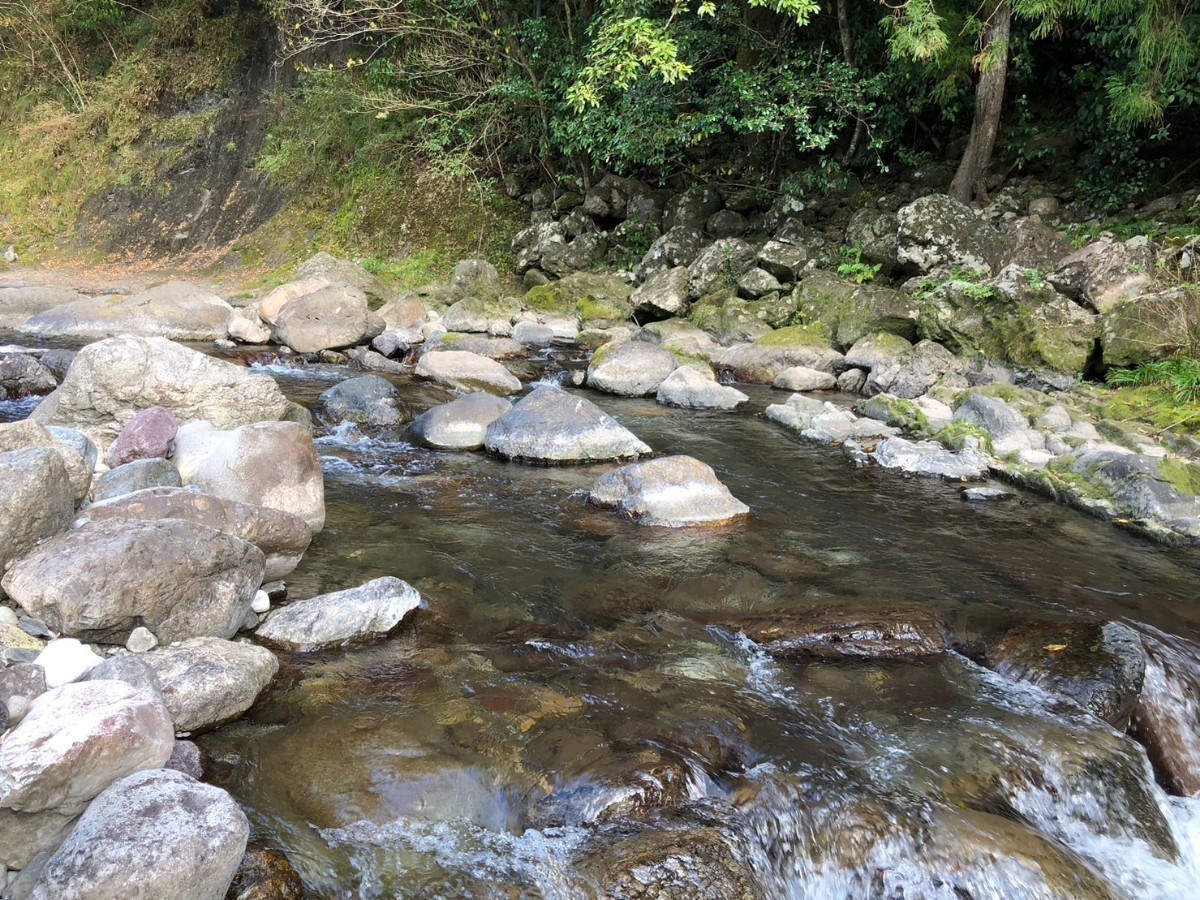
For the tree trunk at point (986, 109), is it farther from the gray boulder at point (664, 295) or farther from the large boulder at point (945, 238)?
the gray boulder at point (664, 295)

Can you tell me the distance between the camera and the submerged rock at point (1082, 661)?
3.93m

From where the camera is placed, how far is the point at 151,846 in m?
2.35

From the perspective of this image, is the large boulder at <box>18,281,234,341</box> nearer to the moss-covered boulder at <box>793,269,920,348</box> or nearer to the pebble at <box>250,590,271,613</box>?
the moss-covered boulder at <box>793,269,920,348</box>

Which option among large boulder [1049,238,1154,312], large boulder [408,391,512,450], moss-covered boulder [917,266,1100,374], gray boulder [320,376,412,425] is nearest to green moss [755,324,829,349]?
moss-covered boulder [917,266,1100,374]

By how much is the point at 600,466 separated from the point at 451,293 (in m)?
9.25

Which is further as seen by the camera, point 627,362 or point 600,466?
point 627,362

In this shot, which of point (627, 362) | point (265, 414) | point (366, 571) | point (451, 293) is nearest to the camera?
point (366, 571)

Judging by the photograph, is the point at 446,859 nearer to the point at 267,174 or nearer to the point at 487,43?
the point at 487,43

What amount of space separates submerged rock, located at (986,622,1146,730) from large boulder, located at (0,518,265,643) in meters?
4.01

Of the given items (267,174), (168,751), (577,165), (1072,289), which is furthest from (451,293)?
(168,751)

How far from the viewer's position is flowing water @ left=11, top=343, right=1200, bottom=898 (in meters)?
2.96

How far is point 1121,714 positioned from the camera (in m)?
3.88

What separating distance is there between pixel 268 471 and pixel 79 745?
2800 millimetres

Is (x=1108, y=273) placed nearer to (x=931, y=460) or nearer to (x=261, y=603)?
(x=931, y=460)
